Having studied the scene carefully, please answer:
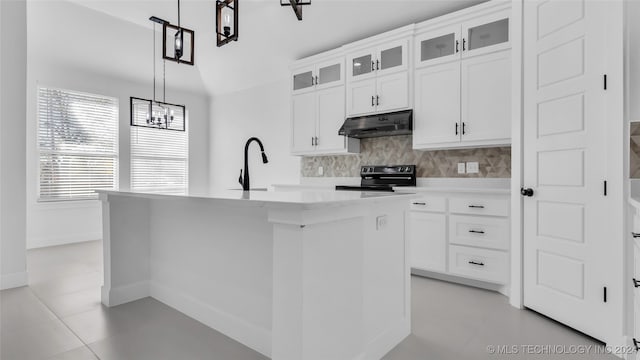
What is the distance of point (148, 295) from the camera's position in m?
2.88

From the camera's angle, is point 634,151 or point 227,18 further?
point 227,18

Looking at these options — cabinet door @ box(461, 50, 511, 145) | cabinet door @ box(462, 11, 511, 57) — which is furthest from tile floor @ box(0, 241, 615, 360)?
cabinet door @ box(462, 11, 511, 57)

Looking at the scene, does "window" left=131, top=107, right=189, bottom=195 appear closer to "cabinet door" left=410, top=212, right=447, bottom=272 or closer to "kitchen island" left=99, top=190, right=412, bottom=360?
"kitchen island" left=99, top=190, right=412, bottom=360

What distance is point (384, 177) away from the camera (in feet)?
14.1

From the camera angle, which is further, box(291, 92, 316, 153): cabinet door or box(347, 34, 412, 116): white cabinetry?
box(291, 92, 316, 153): cabinet door

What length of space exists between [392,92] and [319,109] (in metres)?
1.14

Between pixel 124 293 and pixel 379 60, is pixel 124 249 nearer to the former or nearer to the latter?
pixel 124 293

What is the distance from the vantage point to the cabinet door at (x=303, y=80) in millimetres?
4777

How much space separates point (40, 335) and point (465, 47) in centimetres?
421

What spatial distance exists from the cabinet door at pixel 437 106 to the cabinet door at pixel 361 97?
57 centimetres

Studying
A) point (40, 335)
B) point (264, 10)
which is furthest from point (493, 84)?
point (40, 335)

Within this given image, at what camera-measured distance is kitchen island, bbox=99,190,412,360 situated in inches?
55.9

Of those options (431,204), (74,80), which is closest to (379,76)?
(431,204)

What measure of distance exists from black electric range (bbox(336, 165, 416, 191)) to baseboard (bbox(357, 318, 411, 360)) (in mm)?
1963
